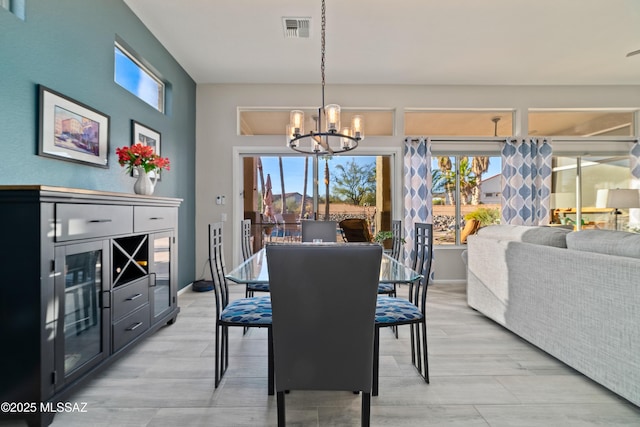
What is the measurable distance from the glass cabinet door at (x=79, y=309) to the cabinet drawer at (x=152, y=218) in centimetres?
40

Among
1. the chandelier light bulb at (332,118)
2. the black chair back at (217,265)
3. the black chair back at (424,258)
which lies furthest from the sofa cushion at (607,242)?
the black chair back at (217,265)

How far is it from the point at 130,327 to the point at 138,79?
8.14 feet

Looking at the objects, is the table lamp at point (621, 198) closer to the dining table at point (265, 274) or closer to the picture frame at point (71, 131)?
the dining table at point (265, 274)

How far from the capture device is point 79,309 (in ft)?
5.65

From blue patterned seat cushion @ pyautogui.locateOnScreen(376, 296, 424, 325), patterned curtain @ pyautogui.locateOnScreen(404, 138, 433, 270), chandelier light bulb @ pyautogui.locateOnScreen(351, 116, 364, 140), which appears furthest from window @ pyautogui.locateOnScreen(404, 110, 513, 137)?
blue patterned seat cushion @ pyautogui.locateOnScreen(376, 296, 424, 325)

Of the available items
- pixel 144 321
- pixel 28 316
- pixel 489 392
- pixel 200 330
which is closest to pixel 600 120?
pixel 489 392

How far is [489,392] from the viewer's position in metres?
1.80

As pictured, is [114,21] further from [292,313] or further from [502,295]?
[502,295]

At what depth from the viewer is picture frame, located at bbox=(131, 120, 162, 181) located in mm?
2969

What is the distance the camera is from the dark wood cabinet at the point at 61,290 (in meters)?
1.43

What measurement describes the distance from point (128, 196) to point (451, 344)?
103 inches

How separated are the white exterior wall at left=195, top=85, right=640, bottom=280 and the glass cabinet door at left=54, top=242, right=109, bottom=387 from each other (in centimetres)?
265

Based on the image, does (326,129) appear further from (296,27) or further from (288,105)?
(288,105)

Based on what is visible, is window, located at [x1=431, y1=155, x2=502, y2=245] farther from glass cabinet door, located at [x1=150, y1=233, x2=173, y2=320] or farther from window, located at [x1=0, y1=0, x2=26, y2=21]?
window, located at [x1=0, y1=0, x2=26, y2=21]
